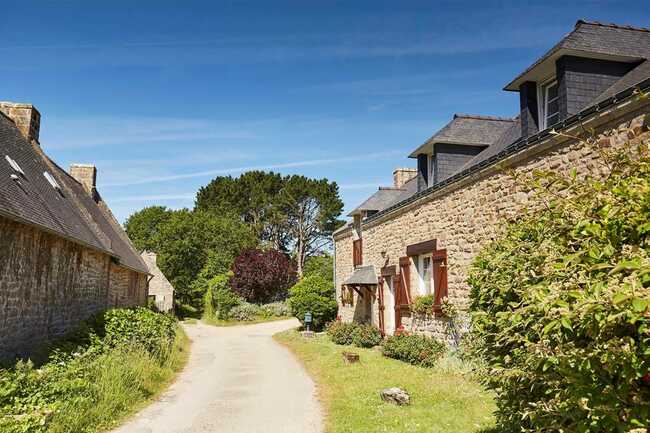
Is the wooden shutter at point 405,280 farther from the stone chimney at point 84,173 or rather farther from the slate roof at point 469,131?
the stone chimney at point 84,173

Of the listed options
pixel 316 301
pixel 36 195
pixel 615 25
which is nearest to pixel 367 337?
pixel 316 301

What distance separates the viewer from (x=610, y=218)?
9.19ft

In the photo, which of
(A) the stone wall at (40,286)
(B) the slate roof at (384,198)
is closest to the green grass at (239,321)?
(B) the slate roof at (384,198)

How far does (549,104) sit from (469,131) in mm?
4450

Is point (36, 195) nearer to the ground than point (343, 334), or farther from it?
farther from it

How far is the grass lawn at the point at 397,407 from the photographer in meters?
6.43

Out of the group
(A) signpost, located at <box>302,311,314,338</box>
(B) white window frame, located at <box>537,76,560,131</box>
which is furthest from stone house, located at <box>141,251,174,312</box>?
(B) white window frame, located at <box>537,76,560,131</box>

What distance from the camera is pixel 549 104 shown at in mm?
9305

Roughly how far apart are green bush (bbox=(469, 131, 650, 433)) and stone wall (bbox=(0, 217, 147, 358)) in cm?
714

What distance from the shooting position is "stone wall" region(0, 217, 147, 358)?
7.51 metres

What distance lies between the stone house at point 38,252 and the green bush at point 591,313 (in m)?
6.74

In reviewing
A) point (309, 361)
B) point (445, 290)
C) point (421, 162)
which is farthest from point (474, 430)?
point (421, 162)

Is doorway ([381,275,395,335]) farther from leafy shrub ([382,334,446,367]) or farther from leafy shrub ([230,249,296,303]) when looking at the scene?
leafy shrub ([230,249,296,303])

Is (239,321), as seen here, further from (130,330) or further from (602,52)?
(602,52)
